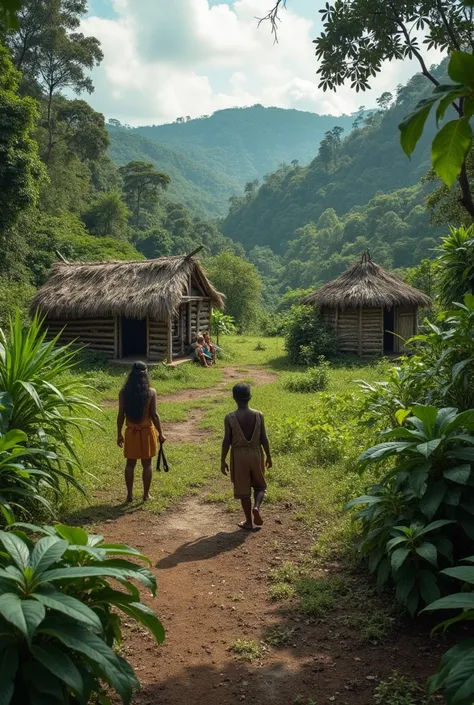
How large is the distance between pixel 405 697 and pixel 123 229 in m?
40.3

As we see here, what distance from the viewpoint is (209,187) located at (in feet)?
447

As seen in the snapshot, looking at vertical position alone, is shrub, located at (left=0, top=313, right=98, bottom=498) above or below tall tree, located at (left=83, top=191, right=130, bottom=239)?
below

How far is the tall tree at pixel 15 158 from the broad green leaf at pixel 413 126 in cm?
1819

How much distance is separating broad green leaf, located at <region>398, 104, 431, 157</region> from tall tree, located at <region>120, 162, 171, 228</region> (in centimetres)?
5079

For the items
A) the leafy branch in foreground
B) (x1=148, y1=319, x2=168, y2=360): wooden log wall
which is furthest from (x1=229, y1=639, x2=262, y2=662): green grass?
(x1=148, y1=319, x2=168, y2=360): wooden log wall

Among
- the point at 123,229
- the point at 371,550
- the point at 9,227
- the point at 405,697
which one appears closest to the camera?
the point at 405,697

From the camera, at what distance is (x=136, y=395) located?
19.6 feet

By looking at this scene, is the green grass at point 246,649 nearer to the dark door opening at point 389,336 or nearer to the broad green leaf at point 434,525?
the broad green leaf at point 434,525

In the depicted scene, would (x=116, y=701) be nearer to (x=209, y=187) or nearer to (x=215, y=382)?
(x=215, y=382)

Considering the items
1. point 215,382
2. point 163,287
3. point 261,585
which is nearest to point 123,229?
point 163,287

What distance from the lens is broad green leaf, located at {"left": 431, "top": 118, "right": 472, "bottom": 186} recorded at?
1.42 metres

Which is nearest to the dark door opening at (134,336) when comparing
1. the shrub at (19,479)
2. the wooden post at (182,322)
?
the wooden post at (182,322)

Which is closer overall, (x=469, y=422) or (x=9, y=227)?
(x=469, y=422)

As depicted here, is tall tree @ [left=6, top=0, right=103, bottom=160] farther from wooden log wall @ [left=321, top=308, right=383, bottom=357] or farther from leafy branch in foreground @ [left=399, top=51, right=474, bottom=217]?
leafy branch in foreground @ [left=399, top=51, right=474, bottom=217]
